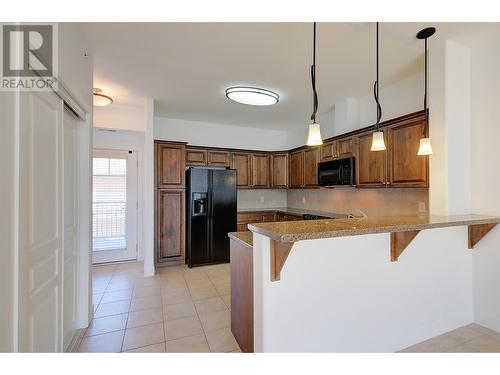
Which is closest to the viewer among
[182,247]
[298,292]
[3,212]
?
[3,212]

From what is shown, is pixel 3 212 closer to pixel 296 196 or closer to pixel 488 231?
pixel 488 231

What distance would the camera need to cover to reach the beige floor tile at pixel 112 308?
2631 millimetres

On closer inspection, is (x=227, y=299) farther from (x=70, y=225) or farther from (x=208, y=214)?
(x=70, y=225)

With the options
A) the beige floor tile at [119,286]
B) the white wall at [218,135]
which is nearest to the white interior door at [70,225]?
the beige floor tile at [119,286]

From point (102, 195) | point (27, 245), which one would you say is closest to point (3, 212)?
point (27, 245)

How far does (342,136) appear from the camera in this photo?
368cm

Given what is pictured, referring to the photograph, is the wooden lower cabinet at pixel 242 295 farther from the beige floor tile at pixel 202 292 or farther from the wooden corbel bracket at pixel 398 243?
the wooden corbel bracket at pixel 398 243

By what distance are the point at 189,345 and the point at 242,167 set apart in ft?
11.4

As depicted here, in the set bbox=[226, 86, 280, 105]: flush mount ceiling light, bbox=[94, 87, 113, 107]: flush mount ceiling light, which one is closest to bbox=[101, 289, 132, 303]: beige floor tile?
bbox=[94, 87, 113, 107]: flush mount ceiling light

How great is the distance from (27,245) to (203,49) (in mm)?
2154

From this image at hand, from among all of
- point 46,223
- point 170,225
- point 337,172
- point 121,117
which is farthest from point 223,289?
point 121,117

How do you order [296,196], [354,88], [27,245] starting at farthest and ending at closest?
[296,196] < [354,88] < [27,245]
